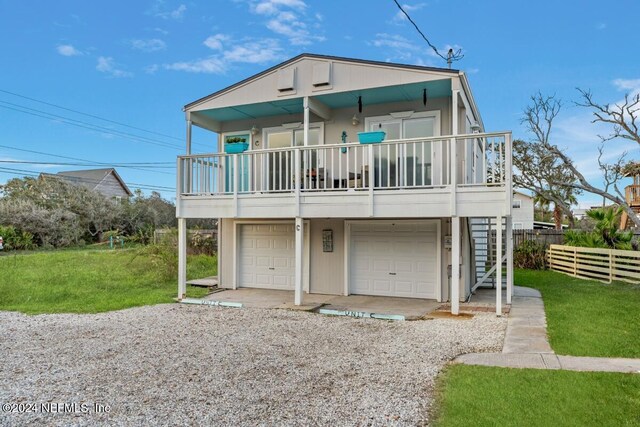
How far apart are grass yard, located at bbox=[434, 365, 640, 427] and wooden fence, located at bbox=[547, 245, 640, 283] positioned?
9.19 m

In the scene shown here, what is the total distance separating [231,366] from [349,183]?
5.02 m

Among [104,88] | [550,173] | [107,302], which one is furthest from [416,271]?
[104,88]

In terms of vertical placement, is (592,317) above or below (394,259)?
below

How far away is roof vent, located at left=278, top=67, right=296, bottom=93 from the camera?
9078 mm

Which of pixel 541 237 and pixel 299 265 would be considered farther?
pixel 541 237

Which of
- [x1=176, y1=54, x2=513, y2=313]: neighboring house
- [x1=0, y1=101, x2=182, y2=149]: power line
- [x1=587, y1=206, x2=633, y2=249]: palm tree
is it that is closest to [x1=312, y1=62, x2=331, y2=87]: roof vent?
[x1=176, y1=54, x2=513, y2=313]: neighboring house

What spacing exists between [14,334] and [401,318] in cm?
632

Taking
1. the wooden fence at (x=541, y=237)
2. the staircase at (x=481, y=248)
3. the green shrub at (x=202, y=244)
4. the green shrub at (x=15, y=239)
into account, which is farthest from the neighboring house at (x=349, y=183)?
the green shrub at (x=15, y=239)

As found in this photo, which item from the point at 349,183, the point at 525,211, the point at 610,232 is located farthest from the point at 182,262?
the point at 525,211

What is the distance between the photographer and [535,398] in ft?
12.5

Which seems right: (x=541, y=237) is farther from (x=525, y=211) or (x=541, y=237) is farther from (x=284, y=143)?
(x=525, y=211)

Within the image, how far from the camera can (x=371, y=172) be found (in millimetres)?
8094

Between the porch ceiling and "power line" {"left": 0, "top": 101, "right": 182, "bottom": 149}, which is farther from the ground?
"power line" {"left": 0, "top": 101, "right": 182, "bottom": 149}

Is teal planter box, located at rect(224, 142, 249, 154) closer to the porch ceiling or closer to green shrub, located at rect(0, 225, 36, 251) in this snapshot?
the porch ceiling
